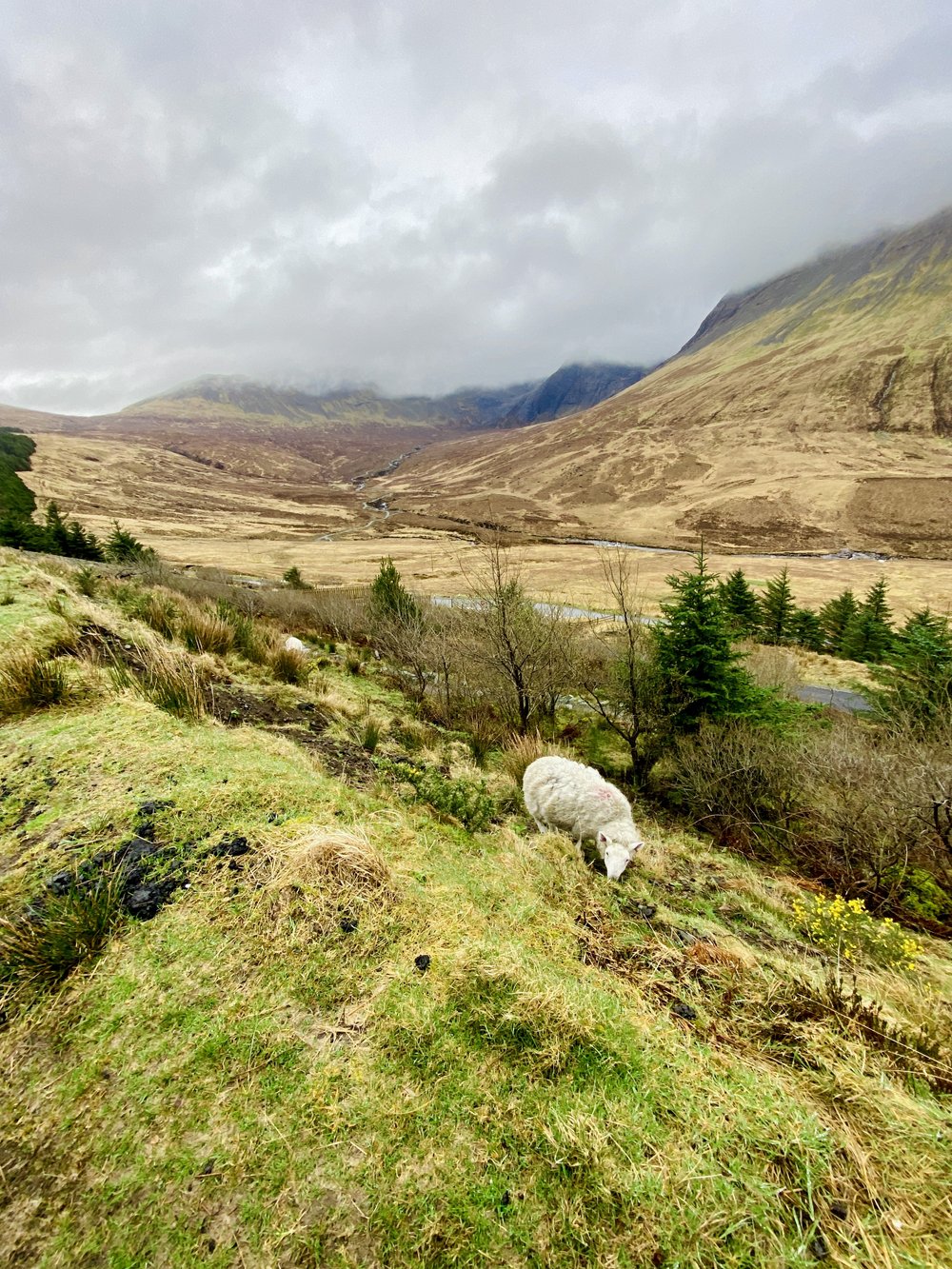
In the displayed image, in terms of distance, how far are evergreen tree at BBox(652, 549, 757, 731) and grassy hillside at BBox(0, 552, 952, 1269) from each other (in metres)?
6.94

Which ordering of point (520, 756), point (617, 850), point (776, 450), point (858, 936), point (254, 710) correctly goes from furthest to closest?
point (776, 450)
point (520, 756)
point (254, 710)
point (617, 850)
point (858, 936)

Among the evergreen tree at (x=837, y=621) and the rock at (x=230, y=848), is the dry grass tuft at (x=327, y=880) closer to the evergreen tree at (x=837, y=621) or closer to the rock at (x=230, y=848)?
the rock at (x=230, y=848)

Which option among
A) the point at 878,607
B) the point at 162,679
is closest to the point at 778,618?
the point at 878,607

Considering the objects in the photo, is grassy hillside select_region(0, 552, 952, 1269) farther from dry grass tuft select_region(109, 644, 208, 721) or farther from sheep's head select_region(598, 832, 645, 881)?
dry grass tuft select_region(109, 644, 208, 721)

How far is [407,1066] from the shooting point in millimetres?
2352

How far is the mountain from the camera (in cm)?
7469

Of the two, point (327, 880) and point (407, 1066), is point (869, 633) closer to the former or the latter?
point (327, 880)

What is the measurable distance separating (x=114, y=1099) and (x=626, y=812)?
509cm

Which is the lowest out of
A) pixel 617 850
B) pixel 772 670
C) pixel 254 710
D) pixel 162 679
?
pixel 772 670

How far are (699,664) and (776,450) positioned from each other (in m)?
111

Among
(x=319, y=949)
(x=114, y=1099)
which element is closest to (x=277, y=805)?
(x=319, y=949)

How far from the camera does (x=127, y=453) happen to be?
143 meters

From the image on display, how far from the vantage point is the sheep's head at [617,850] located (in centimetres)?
497

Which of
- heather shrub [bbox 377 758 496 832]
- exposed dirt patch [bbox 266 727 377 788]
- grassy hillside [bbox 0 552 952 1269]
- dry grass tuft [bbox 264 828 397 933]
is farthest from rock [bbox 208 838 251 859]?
heather shrub [bbox 377 758 496 832]
